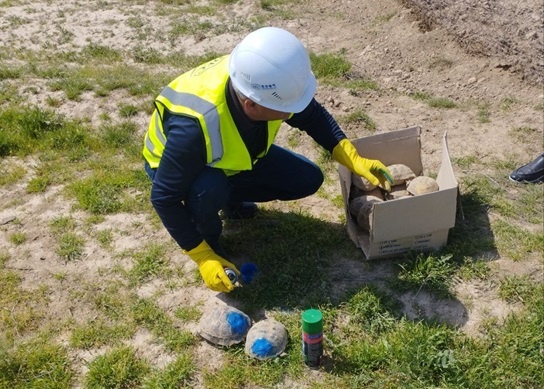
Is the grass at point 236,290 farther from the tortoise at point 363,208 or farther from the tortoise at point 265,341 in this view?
the tortoise at point 363,208

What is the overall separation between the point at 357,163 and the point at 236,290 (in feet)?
3.53

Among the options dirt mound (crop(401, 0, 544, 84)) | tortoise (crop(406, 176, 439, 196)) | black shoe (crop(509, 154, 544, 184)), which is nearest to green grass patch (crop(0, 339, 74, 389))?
tortoise (crop(406, 176, 439, 196))

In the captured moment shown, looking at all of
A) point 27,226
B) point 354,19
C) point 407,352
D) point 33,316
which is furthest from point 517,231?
point 354,19

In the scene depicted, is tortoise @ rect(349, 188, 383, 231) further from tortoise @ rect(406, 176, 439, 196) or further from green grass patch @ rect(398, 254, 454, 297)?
green grass patch @ rect(398, 254, 454, 297)

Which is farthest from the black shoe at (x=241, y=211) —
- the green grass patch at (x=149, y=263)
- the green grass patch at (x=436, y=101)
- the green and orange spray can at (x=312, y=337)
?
the green grass patch at (x=436, y=101)

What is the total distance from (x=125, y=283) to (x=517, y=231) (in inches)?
99.6

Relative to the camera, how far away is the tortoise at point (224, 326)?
2.89m

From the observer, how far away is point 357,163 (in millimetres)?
3453

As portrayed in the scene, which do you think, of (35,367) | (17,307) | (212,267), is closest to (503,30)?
(212,267)

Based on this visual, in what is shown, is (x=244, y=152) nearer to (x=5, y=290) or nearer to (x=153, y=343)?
(x=153, y=343)

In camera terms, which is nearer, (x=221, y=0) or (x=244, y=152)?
(x=244, y=152)

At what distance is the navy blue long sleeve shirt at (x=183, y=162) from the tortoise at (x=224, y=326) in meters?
0.42

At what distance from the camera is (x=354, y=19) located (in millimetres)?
7930

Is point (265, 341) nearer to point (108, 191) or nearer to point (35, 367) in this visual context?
point (35, 367)
